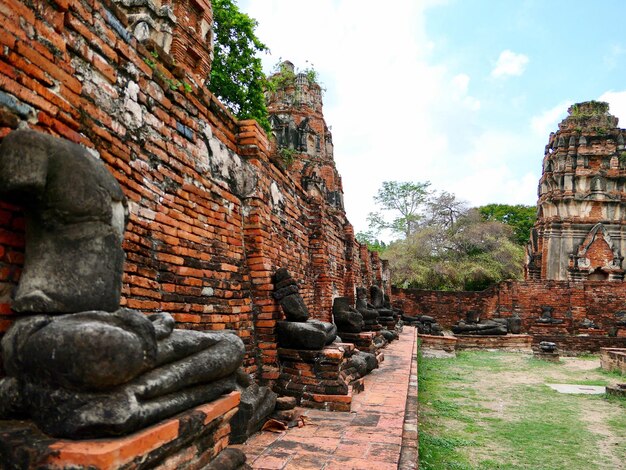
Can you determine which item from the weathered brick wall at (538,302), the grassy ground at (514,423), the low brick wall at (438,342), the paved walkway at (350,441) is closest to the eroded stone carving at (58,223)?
the paved walkway at (350,441)

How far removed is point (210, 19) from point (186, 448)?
8128mm

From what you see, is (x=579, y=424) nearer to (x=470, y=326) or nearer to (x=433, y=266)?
(x=470, y=326)

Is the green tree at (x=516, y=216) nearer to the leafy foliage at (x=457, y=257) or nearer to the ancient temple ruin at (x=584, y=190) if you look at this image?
the leafy foliage at (x=457, y=257)

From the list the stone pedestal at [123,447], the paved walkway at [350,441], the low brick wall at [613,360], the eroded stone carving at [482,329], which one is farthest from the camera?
the eroded stone carving at [482,329]

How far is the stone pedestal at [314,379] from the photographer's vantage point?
456cm

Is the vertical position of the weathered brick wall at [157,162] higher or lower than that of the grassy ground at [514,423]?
higher

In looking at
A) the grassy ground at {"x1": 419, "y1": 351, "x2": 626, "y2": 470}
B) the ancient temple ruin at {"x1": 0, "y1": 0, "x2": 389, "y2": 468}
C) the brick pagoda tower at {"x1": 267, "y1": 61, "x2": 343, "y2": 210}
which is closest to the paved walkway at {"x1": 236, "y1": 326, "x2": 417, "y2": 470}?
the ancient temple ruin at {"x1": 0, "y1": 0, "x2": 389, "y2": 468}

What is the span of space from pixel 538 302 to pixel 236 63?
15.1 meters

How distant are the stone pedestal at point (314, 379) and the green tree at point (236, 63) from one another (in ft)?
39.2

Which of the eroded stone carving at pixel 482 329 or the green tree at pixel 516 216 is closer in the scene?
the eroded stone carving at pixel 482 329

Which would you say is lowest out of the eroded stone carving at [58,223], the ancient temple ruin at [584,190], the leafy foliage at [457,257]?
the eroded stone carving at [58,223]

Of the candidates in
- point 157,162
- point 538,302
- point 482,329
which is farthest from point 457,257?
point 157,162

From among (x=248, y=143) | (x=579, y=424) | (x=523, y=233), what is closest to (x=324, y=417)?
(x=248, y=143)

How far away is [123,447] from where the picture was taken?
1.67 metres
